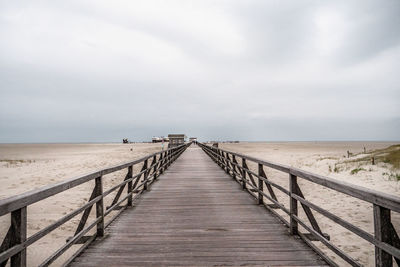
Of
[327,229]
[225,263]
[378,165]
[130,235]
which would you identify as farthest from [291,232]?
[378,165]

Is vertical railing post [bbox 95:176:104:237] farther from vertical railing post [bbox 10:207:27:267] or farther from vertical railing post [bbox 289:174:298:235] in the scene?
vertical railing post [bbox 289:174:298:235]

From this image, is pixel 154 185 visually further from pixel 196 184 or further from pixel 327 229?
pixel 327 229

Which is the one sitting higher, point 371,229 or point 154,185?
point 154,185

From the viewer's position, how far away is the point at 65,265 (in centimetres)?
297

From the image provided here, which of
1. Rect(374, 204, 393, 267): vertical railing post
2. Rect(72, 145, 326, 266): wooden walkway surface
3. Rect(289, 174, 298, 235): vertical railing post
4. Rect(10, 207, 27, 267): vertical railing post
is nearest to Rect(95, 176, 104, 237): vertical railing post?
Rect(72, 145, 326, 266): wooden walkway surface

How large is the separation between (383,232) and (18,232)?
3.27 meters

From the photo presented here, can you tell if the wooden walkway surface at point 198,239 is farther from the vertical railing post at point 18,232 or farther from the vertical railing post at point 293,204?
the vertical railing post at point 18,232

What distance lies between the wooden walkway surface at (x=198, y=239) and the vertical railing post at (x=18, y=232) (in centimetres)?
102

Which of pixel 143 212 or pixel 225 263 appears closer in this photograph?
pixel 225 263

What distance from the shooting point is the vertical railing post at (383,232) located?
211 centimetres

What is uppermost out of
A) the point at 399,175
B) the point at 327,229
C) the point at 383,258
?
the point at 383,258

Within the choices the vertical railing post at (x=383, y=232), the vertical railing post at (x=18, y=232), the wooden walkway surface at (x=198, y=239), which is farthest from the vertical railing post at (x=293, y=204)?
the vertical railing post at (x=18, y=232)

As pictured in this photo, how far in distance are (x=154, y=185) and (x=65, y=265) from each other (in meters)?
5.78

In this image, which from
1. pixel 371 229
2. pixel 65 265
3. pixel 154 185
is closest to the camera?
pixel 65 265
